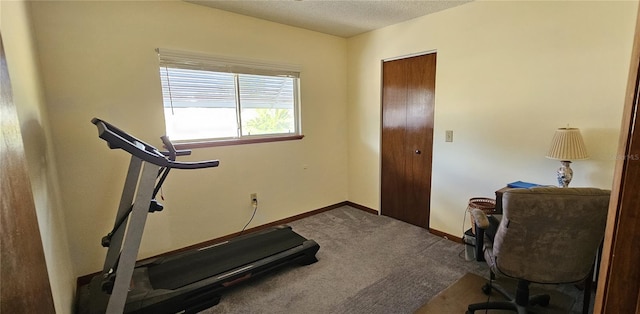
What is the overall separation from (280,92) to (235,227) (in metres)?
1.59

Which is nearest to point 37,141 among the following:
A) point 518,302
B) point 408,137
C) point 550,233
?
point 550,233

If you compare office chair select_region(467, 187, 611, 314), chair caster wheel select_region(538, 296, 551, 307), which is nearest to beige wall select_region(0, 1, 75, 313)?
office chair select_region(467, 187, 611, 314)

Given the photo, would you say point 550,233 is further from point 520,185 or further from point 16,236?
point 16,236

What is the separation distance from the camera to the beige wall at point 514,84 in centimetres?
200

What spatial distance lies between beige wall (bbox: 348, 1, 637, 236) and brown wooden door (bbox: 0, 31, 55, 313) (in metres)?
2.97

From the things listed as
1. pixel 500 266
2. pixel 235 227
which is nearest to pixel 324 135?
pixel 235 227

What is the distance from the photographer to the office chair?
57.0 inches

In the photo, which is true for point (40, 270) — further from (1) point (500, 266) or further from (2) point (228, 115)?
(2) point (228, 115)

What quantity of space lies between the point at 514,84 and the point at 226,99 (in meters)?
2.63

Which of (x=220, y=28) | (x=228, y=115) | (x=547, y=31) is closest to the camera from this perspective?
(x=547, y=31)

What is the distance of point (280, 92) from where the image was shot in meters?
3.32

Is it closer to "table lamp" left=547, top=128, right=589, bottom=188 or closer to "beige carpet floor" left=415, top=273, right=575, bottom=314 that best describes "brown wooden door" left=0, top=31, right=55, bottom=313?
"beige carpet floor" left=415, top=273, right=575, bottom=314

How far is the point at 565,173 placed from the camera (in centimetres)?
207

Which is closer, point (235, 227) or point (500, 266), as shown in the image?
point (500, 266)
